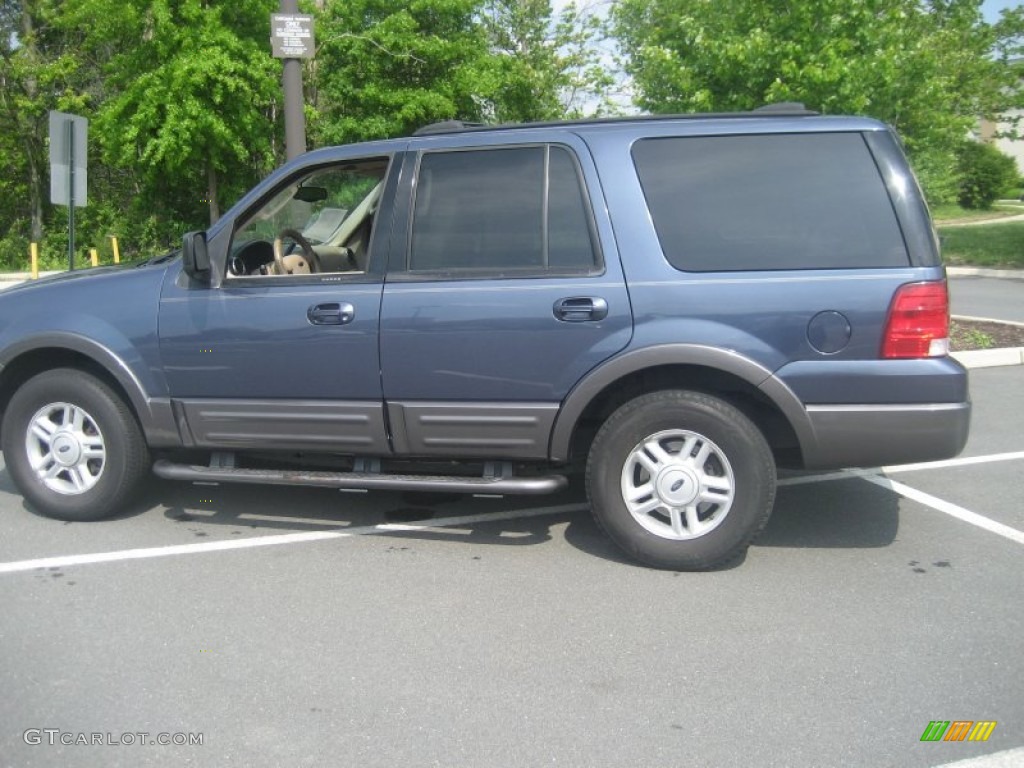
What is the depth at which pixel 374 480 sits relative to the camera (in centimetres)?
441

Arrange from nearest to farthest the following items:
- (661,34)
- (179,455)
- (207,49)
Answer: (179,455) → (661,34) → (207,49)

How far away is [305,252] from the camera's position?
4996mm

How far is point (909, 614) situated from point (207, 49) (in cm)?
1702

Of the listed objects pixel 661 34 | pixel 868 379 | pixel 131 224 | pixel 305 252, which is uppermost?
pixel 661 34

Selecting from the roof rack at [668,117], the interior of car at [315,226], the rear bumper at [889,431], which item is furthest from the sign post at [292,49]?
the rear bumper at [889,431]

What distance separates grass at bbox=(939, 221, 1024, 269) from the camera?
19.6 meters

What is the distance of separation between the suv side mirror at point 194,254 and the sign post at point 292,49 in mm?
3599

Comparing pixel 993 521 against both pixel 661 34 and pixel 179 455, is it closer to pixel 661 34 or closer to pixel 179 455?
pixel 179 455

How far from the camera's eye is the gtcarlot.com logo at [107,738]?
114 inches

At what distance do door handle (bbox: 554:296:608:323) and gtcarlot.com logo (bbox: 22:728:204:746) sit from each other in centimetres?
222

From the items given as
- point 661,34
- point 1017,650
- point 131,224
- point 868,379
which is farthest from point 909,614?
point 131,224

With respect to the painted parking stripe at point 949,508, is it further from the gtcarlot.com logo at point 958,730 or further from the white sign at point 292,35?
the white sign at point 292,35

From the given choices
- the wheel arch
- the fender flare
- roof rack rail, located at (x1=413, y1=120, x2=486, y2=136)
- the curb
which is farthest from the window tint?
the curb

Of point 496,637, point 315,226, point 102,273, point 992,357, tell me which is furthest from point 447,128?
point 992,357
